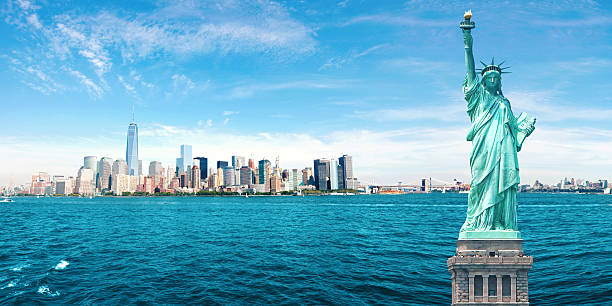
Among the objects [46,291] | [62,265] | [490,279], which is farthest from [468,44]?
[62,265]

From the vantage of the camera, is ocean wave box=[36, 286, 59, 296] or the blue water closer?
the blue water

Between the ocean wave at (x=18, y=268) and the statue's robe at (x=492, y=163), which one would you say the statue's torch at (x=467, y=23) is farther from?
the ocean wave at (x=18, y=268)

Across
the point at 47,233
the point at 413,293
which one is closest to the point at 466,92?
the point at 413,293

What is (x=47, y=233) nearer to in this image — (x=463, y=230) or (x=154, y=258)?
(x=154, y=258)

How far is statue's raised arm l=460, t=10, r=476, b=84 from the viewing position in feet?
45.2

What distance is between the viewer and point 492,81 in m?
14.0

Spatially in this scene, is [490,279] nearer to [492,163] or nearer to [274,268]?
[492,163]

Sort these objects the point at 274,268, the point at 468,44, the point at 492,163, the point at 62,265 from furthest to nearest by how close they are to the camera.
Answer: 1. the point at 62,265
2. the point at 274,268
3. the point at 468,44
4. the point at 492,163

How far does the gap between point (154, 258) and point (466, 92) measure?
109 feet

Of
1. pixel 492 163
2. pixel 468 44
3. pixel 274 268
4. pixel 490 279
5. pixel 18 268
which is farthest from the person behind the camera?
pixel 18 268

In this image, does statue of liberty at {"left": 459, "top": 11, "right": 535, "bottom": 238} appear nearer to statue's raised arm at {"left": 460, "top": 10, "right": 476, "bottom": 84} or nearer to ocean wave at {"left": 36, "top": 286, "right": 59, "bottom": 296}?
statue's raised arm at {"left": 460, "top": 10, "right": 476, "bottom": 84}

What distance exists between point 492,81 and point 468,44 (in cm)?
158

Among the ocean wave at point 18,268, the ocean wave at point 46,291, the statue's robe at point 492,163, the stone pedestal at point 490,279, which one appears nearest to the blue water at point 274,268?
the ocean wave at point 46,291

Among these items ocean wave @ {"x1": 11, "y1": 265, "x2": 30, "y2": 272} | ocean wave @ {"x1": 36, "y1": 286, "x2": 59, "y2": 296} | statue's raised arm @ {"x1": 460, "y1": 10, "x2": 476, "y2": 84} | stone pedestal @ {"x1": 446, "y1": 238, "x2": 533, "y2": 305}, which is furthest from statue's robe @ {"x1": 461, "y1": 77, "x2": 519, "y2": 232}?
ocean wave @ {"x1": 11, "y1": 265, "x2": 30, "y2": 272}
